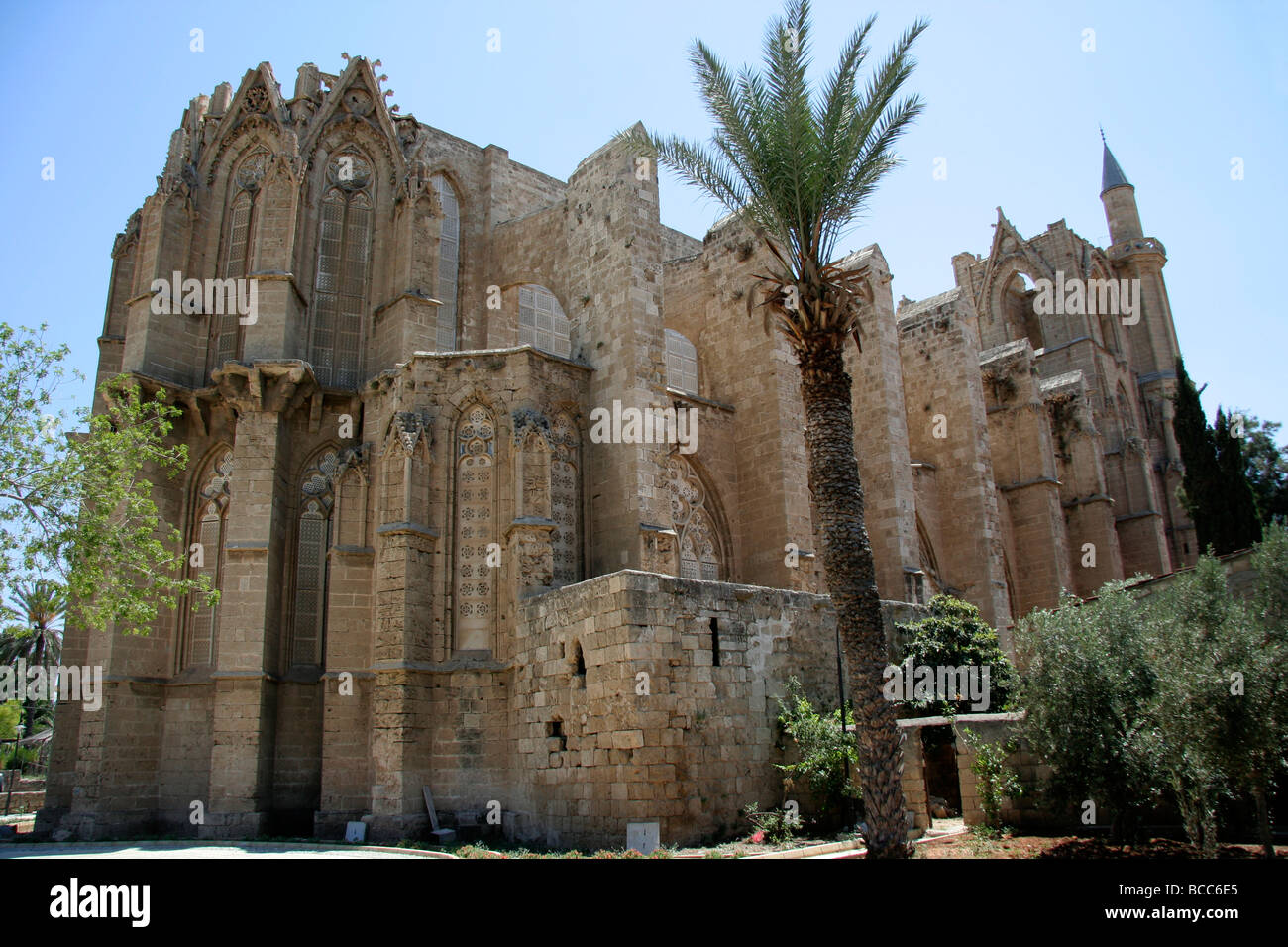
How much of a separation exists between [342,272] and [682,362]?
783cm

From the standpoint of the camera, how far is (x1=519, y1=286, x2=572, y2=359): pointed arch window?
21453 millimetres

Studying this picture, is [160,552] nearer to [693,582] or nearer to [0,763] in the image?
[693,582]

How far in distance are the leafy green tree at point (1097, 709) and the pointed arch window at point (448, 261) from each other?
13.9 m

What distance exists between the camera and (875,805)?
32.0ft

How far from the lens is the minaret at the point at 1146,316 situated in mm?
38531

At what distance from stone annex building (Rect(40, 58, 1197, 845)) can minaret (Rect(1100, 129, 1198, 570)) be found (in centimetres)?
1977

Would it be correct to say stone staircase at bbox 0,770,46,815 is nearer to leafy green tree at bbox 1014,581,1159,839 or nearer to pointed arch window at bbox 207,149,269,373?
pointed arch window at bbox 207,149,269,373

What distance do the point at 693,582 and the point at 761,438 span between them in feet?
23.0

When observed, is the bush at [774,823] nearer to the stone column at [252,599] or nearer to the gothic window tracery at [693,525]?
the gothic window tracery at [693,525]

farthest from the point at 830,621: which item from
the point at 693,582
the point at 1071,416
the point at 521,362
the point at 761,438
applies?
the point at 1071,416
